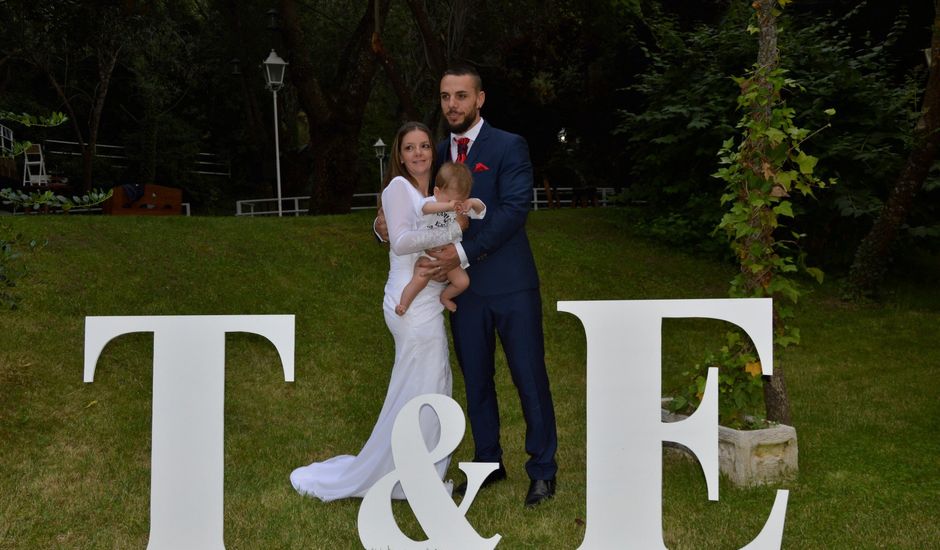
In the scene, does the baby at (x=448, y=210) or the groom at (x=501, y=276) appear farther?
the groom at (x=501, y=276)

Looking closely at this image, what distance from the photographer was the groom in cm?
510

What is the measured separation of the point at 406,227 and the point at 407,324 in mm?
588

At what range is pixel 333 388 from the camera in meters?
8.73

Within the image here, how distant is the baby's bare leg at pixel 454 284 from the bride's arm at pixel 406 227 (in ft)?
0.67

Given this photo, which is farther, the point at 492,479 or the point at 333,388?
the point at 333,388

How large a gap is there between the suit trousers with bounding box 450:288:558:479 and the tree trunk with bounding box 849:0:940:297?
28.6 ft

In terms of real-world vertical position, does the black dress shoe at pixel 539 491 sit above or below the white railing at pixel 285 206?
below

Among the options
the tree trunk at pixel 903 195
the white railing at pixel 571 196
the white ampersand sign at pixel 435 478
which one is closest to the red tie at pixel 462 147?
the white ampersand sign at pixel 435 478

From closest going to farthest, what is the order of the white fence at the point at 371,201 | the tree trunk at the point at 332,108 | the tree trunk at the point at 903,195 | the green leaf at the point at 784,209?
the green leaf at the point at 784,209, the tree trunk at the point at 903,195, the tree trunk at the point at 332,108, the white fence at the point at 371,201

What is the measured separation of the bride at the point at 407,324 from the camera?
490 centimetres

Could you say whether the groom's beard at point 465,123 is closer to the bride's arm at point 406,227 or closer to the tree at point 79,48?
the bride's arm at point 406,227

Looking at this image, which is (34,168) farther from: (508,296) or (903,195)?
(508,296)

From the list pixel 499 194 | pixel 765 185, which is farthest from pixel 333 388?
pixel 765 185

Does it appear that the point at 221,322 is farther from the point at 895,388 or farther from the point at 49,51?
the point at 49,51
